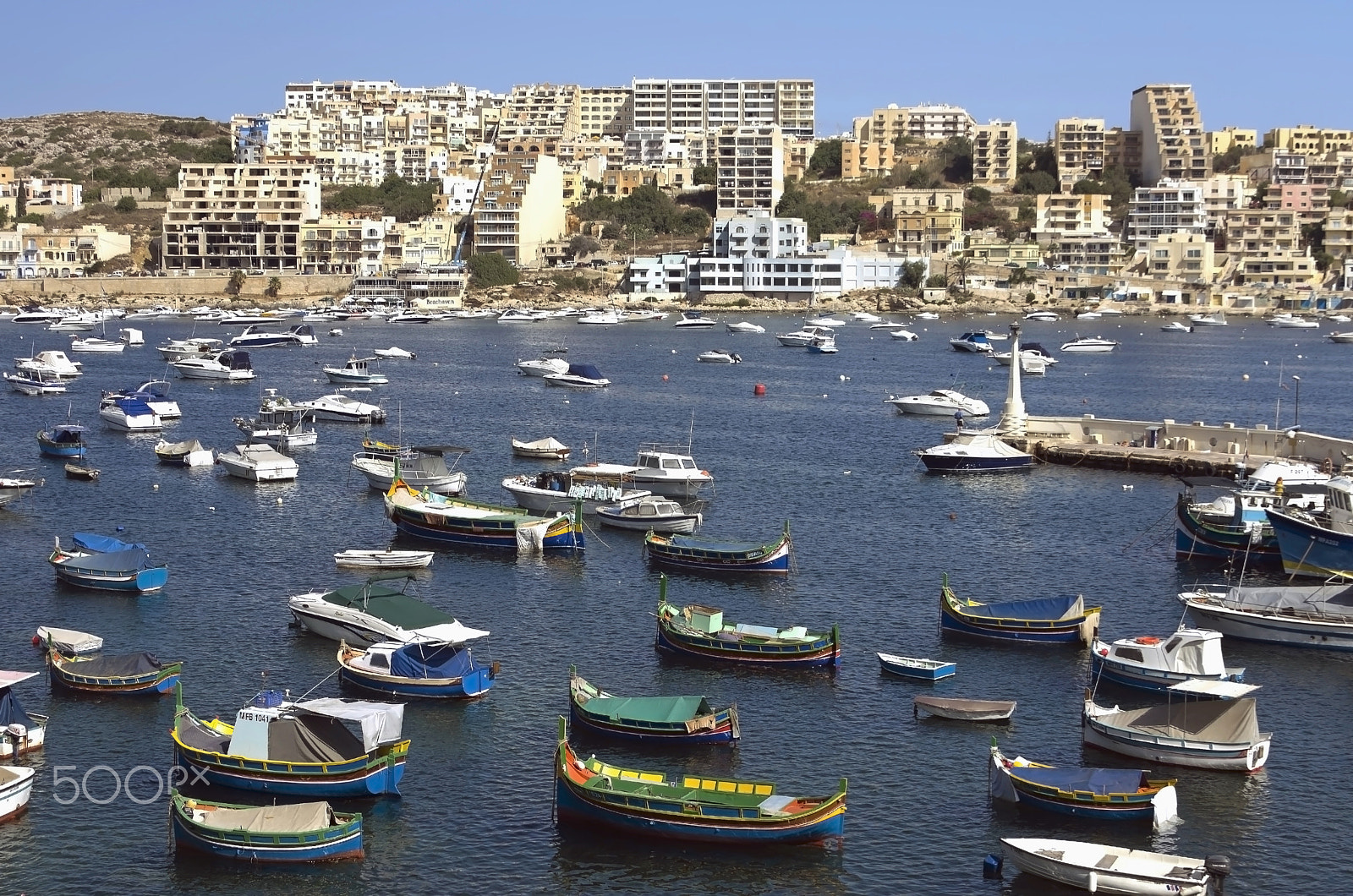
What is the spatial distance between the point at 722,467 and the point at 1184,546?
55.0ft

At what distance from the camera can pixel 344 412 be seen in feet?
189

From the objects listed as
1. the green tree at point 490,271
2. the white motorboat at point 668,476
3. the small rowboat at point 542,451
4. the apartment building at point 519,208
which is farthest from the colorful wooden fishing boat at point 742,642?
the apartment building at point 519,208

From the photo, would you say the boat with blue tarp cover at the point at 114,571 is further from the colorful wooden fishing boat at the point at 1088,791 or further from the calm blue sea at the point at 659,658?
the colorful wooden fishing boat at the point at 1088,791

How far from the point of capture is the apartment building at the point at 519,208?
5443 inches

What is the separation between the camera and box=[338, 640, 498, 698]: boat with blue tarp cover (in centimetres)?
2419

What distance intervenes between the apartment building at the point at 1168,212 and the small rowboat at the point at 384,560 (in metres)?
116

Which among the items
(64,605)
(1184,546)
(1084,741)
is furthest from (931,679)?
(64,605)

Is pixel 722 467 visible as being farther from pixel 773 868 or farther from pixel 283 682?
pixel 773 868

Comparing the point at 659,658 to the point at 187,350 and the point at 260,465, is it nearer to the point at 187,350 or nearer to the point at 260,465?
the point at 260,465

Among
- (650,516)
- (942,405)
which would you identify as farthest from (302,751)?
(942,405)

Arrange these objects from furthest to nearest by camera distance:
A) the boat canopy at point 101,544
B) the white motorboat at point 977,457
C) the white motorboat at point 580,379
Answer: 1. the white motorboat at point 580,379
2. the white motorboat at point 977,457
3. the boat canopy at point 101,544

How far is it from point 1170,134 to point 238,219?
89.0 meters

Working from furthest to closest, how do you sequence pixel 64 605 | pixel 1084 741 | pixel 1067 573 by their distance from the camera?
1. pixel 1067 573
2. pixel 64 605
3. pixel 1084 741

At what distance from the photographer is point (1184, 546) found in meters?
34.4
